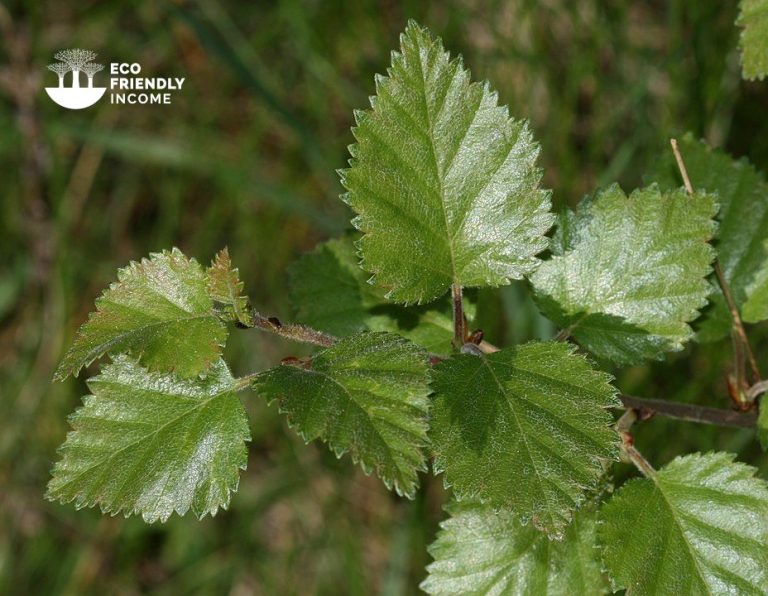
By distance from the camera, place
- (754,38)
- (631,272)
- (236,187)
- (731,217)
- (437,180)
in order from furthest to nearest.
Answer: (236,187) → (731,217) → (754,38) → (631,272) → (437,180)

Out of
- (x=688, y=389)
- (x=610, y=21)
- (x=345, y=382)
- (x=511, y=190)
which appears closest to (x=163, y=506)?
(x=345, y=382)

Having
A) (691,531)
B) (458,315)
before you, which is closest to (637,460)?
(691,531)

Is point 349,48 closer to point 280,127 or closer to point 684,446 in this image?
point 280,127

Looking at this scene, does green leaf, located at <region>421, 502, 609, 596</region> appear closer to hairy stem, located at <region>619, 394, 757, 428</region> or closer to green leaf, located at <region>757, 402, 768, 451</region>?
hairy stem, located at <region>619, 394, 757, 428</region>

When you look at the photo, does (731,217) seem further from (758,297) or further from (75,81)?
(75,81)

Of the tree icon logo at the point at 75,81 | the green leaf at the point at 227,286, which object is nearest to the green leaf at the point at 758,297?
the green leaf at the point at 227,286

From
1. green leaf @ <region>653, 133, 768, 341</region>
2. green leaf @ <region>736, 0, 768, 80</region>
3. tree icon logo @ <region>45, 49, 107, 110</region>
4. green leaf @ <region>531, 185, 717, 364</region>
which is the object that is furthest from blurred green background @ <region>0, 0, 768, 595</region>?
green leaf @ <region>531, 185, 717, 364</region>
